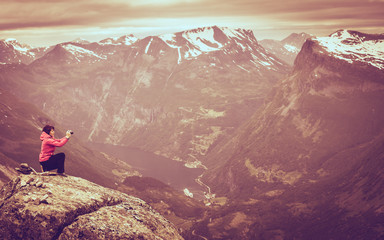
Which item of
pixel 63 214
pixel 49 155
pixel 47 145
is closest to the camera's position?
pixel 63 214

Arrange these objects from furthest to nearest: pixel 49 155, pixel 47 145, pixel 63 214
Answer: pixel 49 155 → pixel 47 145 → pixel 63 214

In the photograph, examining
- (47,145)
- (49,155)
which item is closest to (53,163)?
(49,155)

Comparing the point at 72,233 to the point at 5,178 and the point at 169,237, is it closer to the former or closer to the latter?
the point at 169,237

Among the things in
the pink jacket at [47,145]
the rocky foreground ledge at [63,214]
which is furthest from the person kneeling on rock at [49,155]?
the rocky foreground ledge at [63,214]

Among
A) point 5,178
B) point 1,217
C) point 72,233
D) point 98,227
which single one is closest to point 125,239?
point 98,227

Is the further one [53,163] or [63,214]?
[53,163]

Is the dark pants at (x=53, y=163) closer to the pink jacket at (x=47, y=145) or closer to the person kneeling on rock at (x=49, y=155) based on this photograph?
the person kneeling on rock at (x=49, y=155)

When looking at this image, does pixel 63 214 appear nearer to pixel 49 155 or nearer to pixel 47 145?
pixel 49 155

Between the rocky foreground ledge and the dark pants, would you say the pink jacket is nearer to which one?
the dark pants

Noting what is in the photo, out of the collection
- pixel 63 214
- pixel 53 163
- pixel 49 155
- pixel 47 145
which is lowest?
pixel 63 214
